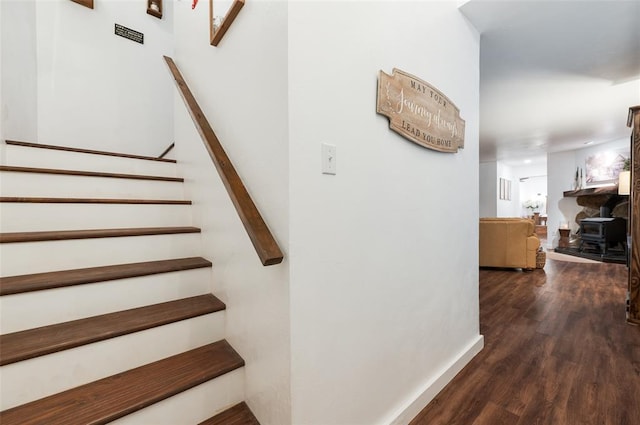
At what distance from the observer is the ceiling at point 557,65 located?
77.1 inches

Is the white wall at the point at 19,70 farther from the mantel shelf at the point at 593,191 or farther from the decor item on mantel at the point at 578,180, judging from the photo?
the decor item on mantel at the point at 578,180

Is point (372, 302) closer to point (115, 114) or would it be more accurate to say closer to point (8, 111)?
point (8, 111)

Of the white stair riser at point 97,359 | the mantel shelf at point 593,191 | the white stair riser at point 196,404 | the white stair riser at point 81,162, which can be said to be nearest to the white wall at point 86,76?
the white stair riser at point 81,162

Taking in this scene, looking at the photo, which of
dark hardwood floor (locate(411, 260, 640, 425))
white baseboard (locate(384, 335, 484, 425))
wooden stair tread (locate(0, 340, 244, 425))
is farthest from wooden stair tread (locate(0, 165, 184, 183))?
dark hardwood floor (locate(411, 260, 640, 425))

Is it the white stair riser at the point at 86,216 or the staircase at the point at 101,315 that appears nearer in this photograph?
the staircase at the point at 101,315

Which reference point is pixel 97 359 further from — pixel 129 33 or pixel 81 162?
pixel 129 33

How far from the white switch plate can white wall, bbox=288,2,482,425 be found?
0.9 inches

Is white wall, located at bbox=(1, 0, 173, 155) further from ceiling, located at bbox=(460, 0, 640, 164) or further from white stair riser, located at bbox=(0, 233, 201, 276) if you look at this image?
ceiling, located at bbox=(460, 0, 640, 164)

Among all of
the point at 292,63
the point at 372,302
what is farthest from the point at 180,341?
the point at 292,63

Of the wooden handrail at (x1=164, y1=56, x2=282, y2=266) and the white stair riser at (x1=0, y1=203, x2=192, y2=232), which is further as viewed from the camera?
the white stair riser at (x1=0, y1=203, x2=192, y2=232)

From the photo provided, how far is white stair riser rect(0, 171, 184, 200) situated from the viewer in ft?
5.07

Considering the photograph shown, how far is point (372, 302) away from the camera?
49.4 inches

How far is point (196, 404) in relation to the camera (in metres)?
1.13

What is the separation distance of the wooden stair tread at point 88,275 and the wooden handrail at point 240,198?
2.02ft
